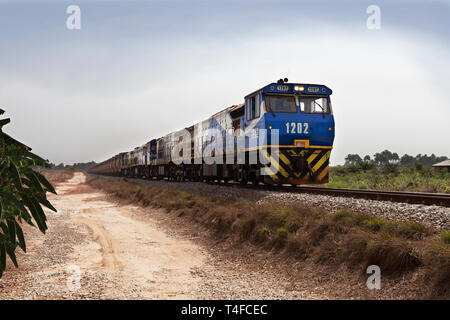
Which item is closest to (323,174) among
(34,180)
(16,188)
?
(34,180)

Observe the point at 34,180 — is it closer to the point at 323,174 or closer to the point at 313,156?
the point at 313,156

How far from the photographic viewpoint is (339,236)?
7746 millimetres

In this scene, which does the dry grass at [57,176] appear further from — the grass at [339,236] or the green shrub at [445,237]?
the green shrub at [445,237]

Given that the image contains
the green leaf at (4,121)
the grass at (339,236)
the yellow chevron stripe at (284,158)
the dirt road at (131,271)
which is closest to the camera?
the green leaf at (4,121)

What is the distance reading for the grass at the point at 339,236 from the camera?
5.91 m

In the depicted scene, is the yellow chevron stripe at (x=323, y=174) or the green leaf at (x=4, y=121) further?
the yellow chevron stripe at (x=323, y=174)

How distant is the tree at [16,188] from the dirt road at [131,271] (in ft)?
11.6

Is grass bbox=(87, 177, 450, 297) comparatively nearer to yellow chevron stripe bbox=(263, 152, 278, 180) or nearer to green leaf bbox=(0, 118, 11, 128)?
yellow chevron stripe bbox=(263, 152, 278, 180)

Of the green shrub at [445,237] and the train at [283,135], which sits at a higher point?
the train at [283,135]

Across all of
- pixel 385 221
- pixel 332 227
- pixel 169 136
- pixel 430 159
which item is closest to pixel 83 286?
pixel 332 227

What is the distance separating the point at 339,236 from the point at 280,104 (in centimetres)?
819

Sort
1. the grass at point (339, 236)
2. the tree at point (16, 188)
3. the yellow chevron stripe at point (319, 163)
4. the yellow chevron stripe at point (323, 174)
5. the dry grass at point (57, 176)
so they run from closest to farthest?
the tree at point (16, 188) → the grass at point (339, 236) → the yellow chevron stripe at point (319, 163) → the yellow chevron stripe at point (323, 174) → the dry grass at point (57, 176)

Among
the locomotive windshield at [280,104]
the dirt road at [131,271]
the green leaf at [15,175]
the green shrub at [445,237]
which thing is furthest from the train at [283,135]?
the green leaf at [15,175]
